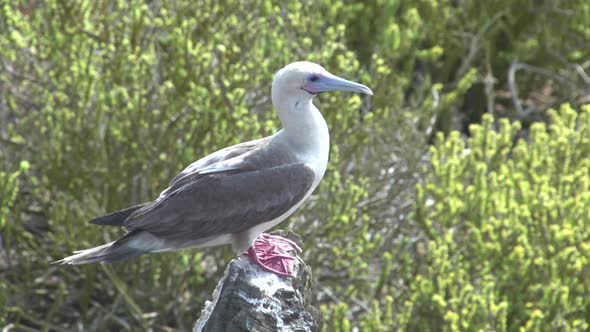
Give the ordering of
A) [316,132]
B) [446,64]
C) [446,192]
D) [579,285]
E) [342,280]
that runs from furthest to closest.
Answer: [446,64] → [342,280] → [446,192] → [579,285] → [316,132]

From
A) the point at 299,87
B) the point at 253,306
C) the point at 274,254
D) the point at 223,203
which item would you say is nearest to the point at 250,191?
the point at 223,203

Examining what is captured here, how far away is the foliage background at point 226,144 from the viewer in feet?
21.3

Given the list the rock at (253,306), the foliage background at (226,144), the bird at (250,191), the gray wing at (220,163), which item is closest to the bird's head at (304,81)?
the bird at (250,191)

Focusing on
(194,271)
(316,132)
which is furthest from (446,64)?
(316,132)

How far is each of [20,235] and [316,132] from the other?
3.16 meters

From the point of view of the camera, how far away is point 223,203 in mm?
4871

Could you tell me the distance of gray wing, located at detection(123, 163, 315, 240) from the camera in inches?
189

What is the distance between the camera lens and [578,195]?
22.0 ft

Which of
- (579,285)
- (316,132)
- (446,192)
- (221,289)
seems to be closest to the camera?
(221,289)

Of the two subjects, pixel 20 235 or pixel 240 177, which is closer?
pixel 240 177

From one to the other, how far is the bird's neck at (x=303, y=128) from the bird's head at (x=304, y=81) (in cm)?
4

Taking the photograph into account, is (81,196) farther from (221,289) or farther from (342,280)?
(221,289)

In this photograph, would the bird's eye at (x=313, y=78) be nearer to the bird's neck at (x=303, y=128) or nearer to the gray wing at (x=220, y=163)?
the bird's neck at (x=303, y=128)

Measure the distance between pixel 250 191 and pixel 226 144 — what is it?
1.91 m
